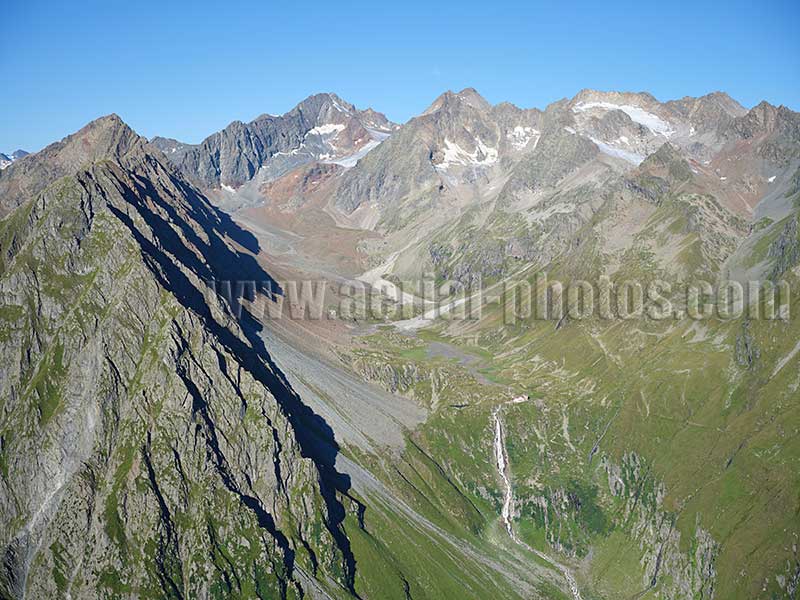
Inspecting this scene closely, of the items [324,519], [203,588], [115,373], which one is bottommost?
[203,588]

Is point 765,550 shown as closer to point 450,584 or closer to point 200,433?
point 450,584

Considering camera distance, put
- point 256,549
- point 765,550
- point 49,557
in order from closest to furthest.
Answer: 1. point 49,557
2. point 256,549
3. point 765,550

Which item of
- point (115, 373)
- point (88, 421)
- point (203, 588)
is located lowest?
point (203, 588)

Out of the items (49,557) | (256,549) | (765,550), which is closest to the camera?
(49,557)

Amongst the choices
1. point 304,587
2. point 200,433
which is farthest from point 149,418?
point 304,587

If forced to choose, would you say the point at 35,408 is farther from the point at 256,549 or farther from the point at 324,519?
the point at 324,519

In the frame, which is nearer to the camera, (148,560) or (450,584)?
(148,560)

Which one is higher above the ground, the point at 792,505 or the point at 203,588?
the point at 792,505

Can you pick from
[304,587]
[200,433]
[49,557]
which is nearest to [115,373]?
[200,433]

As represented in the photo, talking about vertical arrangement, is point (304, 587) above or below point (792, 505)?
below
